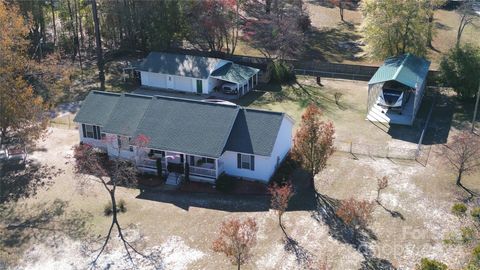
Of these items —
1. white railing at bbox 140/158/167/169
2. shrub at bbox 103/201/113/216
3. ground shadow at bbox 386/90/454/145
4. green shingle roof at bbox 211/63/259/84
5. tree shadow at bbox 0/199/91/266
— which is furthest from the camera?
green shingle roof at bbox 211/63/259/84

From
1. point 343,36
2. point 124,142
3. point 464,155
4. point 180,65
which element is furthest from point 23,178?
point 343,36

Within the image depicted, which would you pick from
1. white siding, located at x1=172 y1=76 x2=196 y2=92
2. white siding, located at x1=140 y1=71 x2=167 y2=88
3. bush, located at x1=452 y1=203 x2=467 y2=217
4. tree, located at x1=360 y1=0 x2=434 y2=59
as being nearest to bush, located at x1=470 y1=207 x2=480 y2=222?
bush, located at x1=452 y1=203 x2=467 y2=217

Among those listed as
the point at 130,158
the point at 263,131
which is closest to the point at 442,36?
the point at 263,131

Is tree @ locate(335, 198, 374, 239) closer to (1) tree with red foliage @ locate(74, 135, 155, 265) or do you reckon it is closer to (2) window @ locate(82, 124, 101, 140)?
(1) tree with red foliage @ locate(74, 135, 155, 265)

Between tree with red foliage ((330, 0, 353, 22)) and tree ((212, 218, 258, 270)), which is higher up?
tree with red foliage ((330, 0, 353, 22))

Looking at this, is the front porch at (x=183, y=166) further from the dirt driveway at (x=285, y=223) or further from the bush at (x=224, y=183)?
the dirt driveway at (x=285, y=223)

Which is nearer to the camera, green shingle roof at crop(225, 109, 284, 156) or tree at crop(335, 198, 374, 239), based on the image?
tree at crop(335, 198, 374, 239)

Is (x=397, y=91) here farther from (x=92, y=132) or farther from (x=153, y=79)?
(x=92, y=132)

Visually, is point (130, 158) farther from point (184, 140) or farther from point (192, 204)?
point (192, 204)
